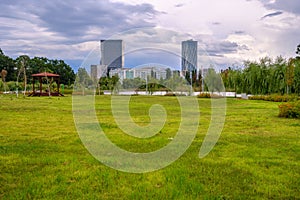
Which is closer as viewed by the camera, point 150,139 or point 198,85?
point 150,139

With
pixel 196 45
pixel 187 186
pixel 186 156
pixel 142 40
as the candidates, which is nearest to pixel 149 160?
pixel 186 156

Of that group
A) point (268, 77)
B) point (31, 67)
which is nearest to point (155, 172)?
point (268, 77)

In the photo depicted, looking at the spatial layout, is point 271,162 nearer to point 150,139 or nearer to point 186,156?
point 186,156

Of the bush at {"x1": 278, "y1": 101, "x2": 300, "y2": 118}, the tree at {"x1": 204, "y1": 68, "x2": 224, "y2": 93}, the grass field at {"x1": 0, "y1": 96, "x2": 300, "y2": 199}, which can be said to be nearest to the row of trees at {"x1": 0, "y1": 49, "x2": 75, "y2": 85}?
the tree at {"x1": 204, "y1": 68, "x2": 224, "y2": 93}

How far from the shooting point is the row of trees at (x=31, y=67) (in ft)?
158

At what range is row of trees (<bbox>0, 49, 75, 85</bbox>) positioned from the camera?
48.1m

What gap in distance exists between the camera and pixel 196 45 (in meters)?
11.8

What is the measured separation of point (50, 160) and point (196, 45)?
26.7 ft

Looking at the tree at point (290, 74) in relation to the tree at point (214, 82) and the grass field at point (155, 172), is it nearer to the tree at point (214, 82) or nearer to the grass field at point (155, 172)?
the tree at point (214, 82)

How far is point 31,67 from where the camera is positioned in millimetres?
51344

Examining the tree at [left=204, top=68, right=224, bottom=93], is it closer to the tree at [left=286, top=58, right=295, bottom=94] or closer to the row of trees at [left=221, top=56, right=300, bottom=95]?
the row of trees at [left=221, top=56, right=300, bottom=95]

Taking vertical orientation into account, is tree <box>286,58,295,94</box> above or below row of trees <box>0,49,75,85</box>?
below

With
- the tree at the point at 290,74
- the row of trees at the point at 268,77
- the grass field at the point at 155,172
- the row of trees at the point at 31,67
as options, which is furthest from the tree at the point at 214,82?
the row of trees at the point at 31,67

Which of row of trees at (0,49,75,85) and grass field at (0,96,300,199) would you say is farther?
row of trees at (0,49,75,85)
